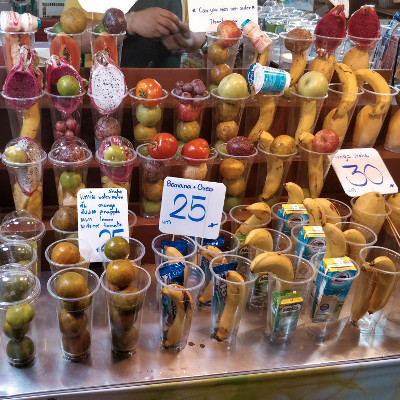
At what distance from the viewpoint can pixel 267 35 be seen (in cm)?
176

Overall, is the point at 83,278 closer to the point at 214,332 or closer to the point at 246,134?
the point at 214,332

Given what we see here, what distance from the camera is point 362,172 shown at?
1762mm

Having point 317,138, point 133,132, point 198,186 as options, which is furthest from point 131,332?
point 317,138

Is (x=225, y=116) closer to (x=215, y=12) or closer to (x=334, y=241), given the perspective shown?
(x=215, y=12)

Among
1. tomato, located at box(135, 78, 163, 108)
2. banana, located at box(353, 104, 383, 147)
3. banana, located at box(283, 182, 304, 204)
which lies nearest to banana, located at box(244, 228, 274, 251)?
banana, located at box(283, 182, 304, 204)

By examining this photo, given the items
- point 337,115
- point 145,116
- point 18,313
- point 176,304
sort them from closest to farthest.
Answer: point 18,313 → point 176,304 → point 145,116 → point 337,115

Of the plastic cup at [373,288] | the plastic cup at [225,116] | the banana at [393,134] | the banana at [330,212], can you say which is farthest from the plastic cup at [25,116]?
the banana at [393,134]

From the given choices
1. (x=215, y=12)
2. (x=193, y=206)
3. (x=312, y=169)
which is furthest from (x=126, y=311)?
(x=215, y=12)

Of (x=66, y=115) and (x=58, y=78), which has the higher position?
(x=58, y=78)

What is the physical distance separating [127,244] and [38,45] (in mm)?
1111

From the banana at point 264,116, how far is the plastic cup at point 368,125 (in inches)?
14.1

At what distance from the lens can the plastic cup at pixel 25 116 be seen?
4.80ft

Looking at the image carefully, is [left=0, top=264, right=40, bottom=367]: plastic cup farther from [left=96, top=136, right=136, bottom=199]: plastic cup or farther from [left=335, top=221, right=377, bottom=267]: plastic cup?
[left=335, top=221, right=377, bottom=267]: plastic cup

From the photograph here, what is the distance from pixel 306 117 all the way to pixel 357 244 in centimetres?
50
